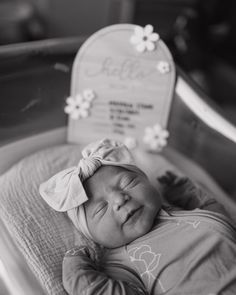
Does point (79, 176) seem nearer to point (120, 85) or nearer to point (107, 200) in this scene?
point (107, 200)

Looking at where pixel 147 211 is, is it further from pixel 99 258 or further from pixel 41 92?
pixel 41 92

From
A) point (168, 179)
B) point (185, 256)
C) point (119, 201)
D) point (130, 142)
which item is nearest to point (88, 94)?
point (130, 142)

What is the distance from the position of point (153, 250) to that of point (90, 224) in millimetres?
135

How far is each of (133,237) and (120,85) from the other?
17.5 inches

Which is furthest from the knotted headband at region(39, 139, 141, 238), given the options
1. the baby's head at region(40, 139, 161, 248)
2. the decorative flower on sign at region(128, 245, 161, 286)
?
the decorative flower on sign at region(128, 245, 161, 286)

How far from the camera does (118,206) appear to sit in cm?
83

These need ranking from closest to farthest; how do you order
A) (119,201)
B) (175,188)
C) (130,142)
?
(119,201) < (175,188) < (130,142)

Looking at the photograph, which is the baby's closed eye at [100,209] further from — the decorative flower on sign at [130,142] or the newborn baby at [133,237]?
the decorative flower on sign at [130,142]

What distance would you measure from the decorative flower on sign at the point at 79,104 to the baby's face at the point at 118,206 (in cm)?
32

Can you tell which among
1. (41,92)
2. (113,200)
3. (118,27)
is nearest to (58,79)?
(41,92)

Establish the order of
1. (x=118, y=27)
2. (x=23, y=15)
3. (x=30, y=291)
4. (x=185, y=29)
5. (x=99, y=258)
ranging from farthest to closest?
1. (x=23, y=15)
2. (x=185, y=29)
3. (x=118, y=27)
4. (x=99, y=258)
5. (x=30, y=291)

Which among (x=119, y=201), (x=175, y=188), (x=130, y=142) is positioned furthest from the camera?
(x=130, y=142)

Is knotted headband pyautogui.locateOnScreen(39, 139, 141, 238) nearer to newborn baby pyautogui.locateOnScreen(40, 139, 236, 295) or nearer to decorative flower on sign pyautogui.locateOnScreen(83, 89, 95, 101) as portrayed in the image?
newborn baby pyautogui.locateOnScreen(40, 139, 236, 295)

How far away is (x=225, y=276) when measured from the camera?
80 cm
